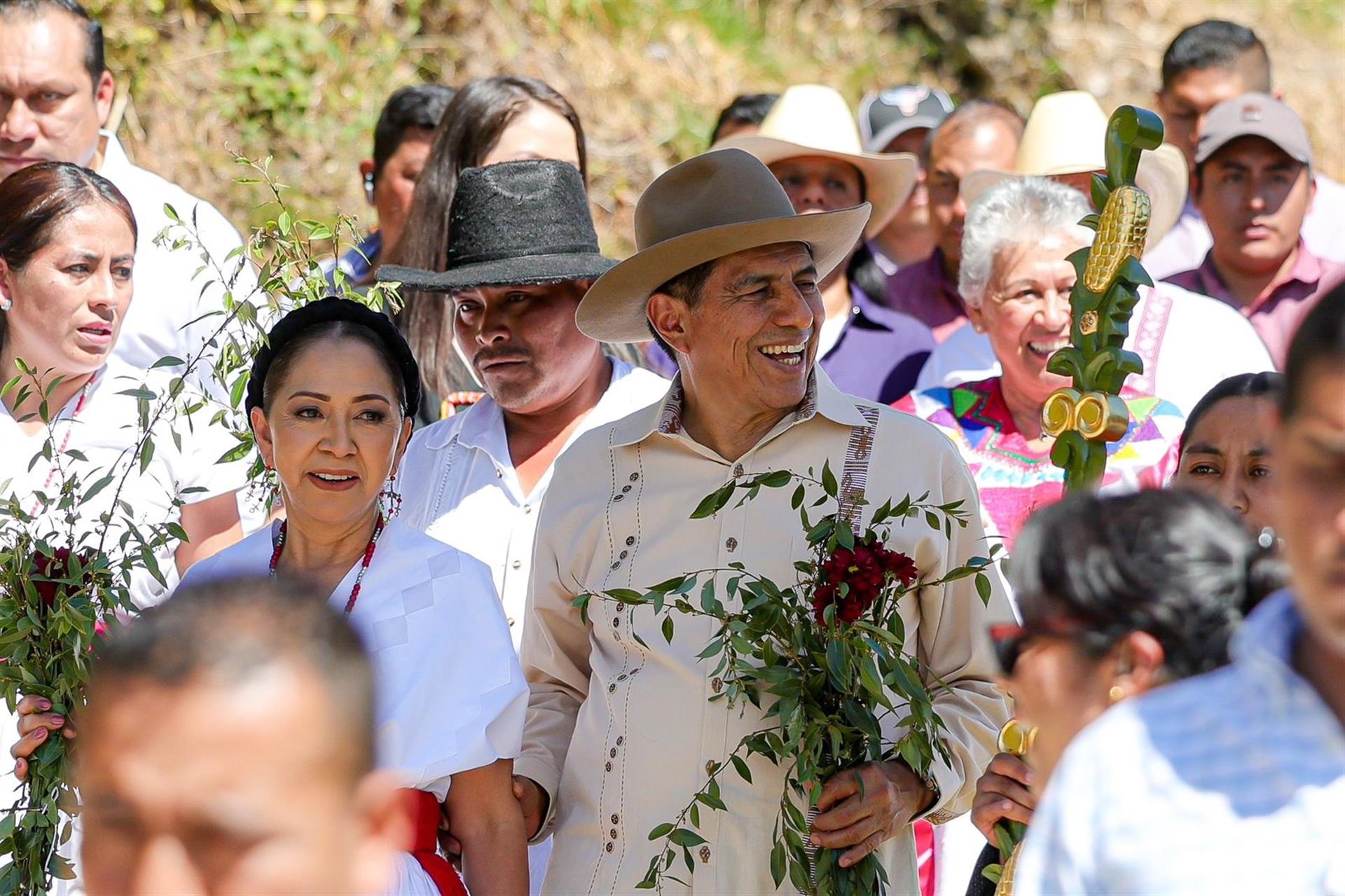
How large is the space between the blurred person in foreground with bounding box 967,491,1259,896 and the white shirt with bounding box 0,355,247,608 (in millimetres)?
2623

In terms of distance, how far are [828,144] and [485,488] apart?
224 cm

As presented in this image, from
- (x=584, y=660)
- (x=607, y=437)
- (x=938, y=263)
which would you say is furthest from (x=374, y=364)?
(x=938, y=263)

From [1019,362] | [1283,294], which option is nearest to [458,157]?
[1019,362]

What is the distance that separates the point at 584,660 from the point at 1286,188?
329 cm

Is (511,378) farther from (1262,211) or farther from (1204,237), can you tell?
(1204,237)

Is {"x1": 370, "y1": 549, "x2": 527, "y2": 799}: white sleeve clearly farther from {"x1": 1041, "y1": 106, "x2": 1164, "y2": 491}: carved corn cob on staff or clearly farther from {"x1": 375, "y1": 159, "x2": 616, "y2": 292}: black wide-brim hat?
{"x1": 1041, "y1": 106, "x2": 1164, "y2": 491}: carved corn cob on staff

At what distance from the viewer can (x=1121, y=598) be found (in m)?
1.84

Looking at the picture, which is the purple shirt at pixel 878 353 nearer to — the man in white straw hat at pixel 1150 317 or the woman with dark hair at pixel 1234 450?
the man in white straw hat at pixel 1150 317

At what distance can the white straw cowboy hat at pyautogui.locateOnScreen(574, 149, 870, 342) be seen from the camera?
3580 mm

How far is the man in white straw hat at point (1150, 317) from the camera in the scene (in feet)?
15.3

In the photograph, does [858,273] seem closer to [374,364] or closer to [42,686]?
[374,364]

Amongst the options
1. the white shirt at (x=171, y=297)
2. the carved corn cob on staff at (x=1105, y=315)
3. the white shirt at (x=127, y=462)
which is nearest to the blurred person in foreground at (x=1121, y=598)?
the carved corn cob on staff at (x=1105, y=315)

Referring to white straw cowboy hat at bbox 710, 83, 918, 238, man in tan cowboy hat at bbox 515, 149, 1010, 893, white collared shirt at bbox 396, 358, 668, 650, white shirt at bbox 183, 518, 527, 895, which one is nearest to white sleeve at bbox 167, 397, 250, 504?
white collared shirt at bbox 396, 358, 668, 650

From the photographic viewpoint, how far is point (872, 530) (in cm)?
317
